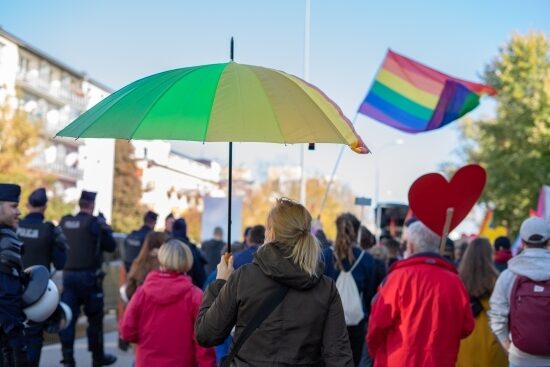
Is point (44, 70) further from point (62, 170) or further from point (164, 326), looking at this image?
point (164, 326)

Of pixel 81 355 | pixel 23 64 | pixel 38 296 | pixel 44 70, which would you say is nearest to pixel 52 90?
pixel 44 70

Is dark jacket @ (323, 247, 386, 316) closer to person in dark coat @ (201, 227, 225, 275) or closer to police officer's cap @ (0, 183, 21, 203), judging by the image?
police officer's cap @ (0, 183, 21, 203)

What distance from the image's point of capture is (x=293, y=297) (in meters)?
4.05

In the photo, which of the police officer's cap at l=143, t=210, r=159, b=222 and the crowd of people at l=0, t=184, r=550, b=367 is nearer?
the crowd of people at l=0, t=184, r=550, b=367

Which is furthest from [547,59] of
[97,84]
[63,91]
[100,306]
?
[97,84]

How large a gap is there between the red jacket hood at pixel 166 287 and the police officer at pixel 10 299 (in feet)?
3.04

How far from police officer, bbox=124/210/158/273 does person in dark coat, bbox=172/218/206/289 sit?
2.79ft

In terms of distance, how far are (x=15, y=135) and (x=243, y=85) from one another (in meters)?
42.0

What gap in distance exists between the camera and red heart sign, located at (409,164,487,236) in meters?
6.63

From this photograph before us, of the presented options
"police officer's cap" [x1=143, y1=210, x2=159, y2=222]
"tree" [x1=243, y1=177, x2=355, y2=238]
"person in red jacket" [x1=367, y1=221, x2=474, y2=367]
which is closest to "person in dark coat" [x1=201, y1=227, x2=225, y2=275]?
"police officer's cap" [x1=143, y1=210, x2=159, y2=222]

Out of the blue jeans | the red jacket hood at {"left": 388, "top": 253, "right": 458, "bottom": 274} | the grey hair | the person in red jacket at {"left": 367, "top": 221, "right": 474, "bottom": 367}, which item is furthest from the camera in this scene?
the blue jeans

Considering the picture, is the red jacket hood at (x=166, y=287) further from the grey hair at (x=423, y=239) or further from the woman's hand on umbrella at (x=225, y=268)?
the woman's hand on umbrella at (x=225, y=268)

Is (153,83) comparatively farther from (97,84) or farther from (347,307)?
(97,84)

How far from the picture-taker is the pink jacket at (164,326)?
242 inches
